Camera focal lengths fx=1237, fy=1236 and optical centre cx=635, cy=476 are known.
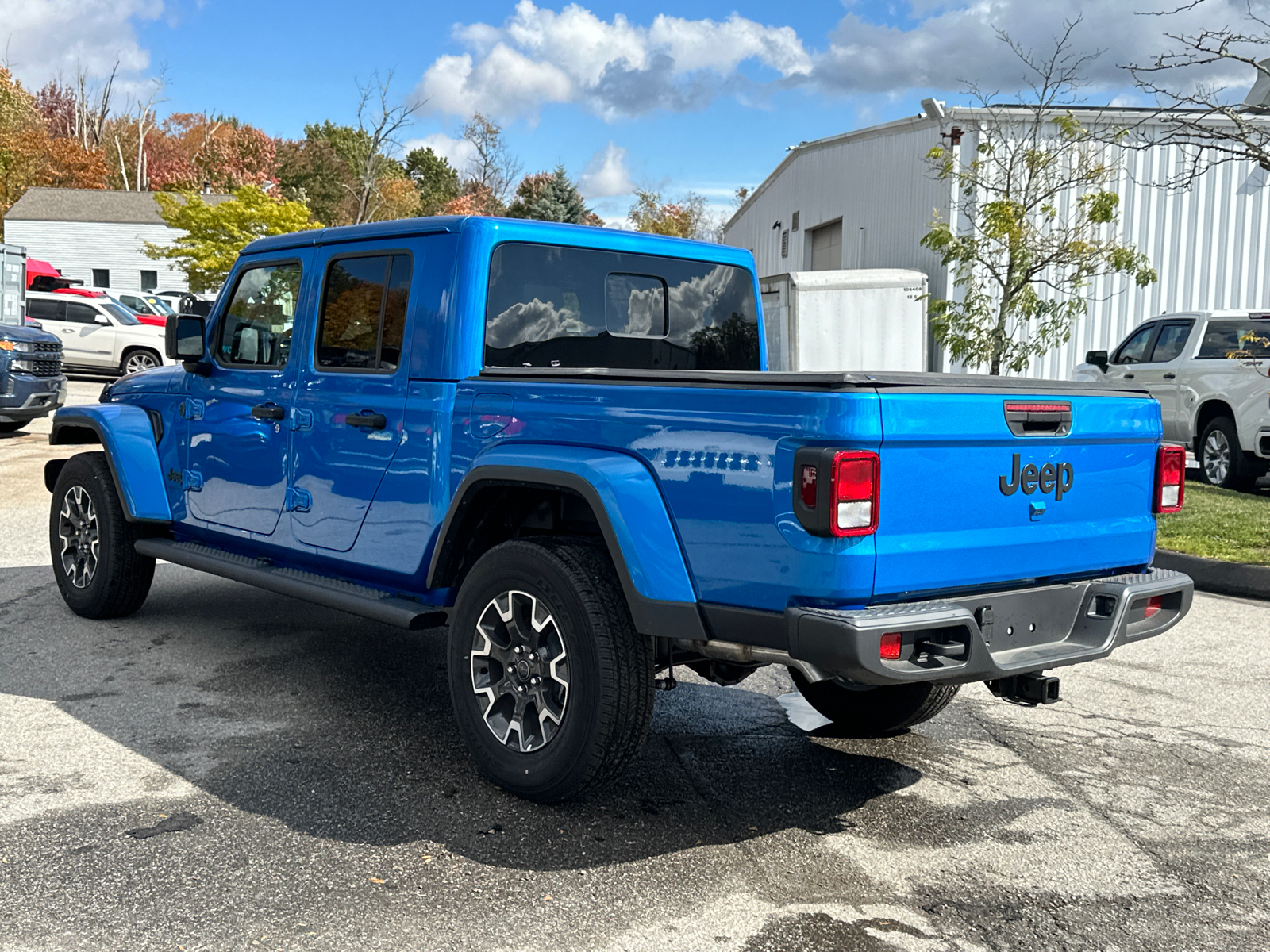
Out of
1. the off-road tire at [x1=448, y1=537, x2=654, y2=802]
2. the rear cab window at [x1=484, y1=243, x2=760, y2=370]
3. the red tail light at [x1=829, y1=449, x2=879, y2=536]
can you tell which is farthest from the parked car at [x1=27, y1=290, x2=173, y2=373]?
the red tail light at [x1=829, y1=449, x2=879, y2=536]

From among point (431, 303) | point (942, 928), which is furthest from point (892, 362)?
point (942, 928)

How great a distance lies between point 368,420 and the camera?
4.81 metres

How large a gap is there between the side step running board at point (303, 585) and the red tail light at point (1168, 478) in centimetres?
260

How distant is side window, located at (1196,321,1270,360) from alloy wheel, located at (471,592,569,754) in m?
11.0

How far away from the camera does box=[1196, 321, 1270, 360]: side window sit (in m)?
13.0

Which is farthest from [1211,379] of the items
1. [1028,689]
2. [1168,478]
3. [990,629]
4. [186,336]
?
[186,336]

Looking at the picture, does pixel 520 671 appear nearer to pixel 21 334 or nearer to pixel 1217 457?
pixel 1217 457

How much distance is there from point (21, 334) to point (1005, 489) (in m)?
14.8

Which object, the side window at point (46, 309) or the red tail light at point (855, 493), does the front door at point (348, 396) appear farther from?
the side window at point (46, 309)

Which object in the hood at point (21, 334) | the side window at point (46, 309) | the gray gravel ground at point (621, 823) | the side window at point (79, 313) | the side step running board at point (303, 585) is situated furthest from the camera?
the side window at point (79, 313)

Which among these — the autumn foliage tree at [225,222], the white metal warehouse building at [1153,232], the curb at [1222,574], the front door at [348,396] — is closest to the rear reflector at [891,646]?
the front door at [348,396]

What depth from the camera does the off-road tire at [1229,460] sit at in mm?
12875

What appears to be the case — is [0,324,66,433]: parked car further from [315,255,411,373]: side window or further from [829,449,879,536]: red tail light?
[829,449,879,536]: red tail light

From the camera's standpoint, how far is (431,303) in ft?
15.5
